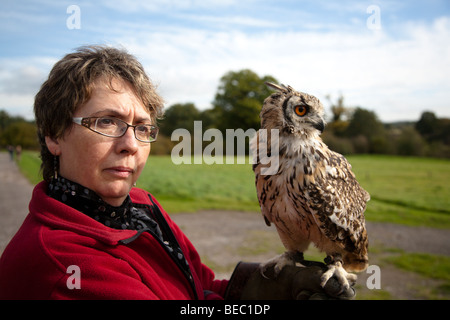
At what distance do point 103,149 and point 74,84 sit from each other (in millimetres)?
356

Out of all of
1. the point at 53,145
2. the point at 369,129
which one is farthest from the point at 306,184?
the point at 369,129

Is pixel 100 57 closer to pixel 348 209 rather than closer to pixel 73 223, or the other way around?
pixel 73 223

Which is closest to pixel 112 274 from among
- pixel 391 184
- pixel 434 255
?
pixel 434 255

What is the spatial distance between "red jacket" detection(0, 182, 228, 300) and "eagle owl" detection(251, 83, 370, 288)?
88cm

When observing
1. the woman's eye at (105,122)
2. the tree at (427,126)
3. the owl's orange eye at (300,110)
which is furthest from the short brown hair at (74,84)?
the tree at (427,126)

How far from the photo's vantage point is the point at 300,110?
6.44 ft

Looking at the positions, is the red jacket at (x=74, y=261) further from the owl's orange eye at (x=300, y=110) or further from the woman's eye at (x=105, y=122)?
the owl's orange eye at (x=300, y=110)

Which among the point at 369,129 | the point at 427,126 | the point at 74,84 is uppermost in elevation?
the point at 427,126

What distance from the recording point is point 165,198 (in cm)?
1345

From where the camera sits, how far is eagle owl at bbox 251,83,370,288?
1989 mm

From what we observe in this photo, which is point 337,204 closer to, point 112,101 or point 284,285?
point 284,285

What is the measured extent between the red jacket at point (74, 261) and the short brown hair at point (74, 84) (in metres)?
0.35

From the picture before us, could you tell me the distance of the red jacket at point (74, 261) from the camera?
1300 millimetres

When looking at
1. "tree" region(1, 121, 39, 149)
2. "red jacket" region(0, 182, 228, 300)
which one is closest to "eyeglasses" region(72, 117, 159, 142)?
"red jacket" region(0, 182, 228, 300)
